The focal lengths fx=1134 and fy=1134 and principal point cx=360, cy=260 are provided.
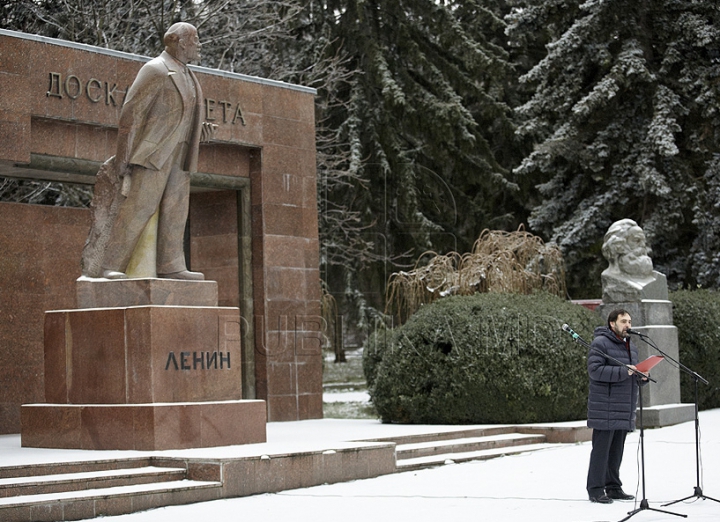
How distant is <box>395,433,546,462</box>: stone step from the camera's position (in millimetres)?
12586

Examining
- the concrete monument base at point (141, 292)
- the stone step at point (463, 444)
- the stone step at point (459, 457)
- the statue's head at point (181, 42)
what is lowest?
the stone step at point (459, 457)

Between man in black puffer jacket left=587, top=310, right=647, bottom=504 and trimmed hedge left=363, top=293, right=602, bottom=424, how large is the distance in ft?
→ 18.7

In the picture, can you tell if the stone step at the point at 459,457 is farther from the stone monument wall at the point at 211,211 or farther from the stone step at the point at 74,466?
the stone monument wall at the point at 211,211

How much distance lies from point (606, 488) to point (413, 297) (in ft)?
35.6

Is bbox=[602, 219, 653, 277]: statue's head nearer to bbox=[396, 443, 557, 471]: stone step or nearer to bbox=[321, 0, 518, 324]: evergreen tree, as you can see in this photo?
bbox=[396, 443, 557, 471]: stone step

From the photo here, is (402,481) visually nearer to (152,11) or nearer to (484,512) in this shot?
(484,512)

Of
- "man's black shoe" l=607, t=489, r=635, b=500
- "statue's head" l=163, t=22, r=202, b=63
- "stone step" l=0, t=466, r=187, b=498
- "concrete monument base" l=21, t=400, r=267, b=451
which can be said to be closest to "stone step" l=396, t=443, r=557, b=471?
"concrete monument base" l=21, t=400, r=267, b=451

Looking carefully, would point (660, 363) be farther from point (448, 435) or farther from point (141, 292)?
point (141, 292)

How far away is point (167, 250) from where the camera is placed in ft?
39.9

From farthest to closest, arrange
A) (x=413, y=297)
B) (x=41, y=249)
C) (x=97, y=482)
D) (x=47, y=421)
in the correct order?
(x=413, y=297) < (x=41, y=249) < (x=47, y=421) < (x=97, y=482)

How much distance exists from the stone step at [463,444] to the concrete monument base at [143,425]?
170cm

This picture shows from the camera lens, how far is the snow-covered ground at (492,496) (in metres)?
8.72

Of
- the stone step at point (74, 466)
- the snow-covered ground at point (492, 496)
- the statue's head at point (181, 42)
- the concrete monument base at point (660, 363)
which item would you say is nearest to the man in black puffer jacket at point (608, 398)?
the snow-covered ground at point (492, 496)

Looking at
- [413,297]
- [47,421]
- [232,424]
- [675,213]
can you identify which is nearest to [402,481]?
[232,424]
